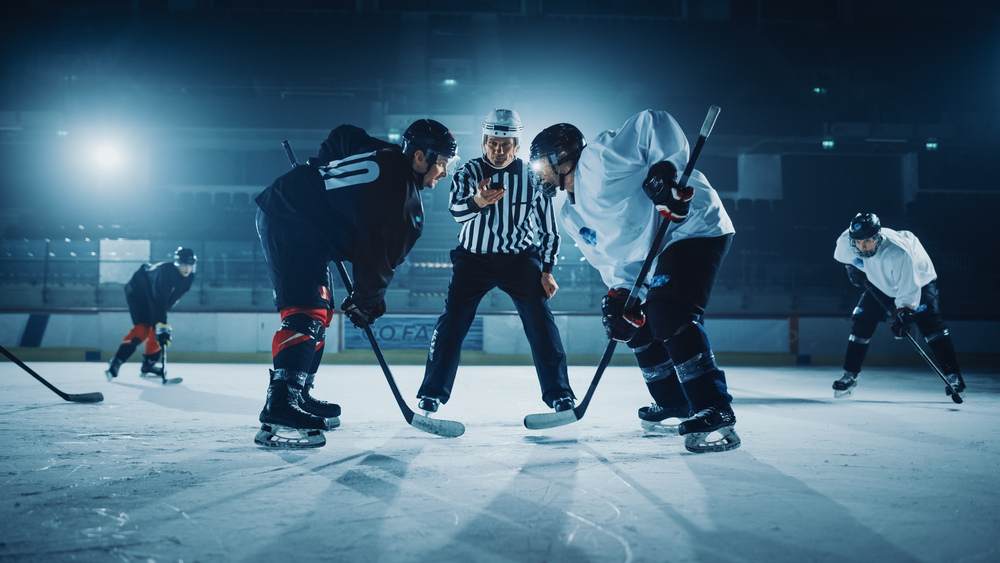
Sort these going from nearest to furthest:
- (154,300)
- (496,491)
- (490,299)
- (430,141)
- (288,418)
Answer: (496,491) → (288,418) → (430,141) → (154,300) → (490,299)

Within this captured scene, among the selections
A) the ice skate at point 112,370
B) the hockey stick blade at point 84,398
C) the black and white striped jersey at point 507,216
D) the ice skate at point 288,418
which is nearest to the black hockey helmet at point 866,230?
the black and white striped jersey at point 507,216

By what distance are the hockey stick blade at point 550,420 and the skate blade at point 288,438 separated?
96cm

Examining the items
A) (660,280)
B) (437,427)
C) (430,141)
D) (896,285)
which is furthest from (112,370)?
(896,285)

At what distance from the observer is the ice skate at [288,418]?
252 centimetres

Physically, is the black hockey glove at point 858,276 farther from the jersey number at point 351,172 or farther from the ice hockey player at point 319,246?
the jersey number at point 351,172

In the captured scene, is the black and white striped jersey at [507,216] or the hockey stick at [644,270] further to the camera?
the black and white striped jersey at [507,216]

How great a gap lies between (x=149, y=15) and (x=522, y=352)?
53.6 feet

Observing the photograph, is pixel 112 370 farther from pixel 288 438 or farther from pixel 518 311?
pixel 518 311

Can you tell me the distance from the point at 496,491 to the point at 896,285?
14.7 ft

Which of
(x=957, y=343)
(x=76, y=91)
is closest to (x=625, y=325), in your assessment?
(x=957, y=343)

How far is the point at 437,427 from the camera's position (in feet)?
9.41

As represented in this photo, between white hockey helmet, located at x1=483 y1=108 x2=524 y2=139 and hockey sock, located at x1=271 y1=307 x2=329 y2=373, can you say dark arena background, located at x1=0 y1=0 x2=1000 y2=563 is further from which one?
white hockey helmet, located at x1=483 y1=108 x2=524 y2=139

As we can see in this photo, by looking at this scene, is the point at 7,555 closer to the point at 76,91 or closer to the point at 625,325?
the point at 625,325

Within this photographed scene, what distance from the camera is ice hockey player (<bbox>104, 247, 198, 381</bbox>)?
6.22 meters
